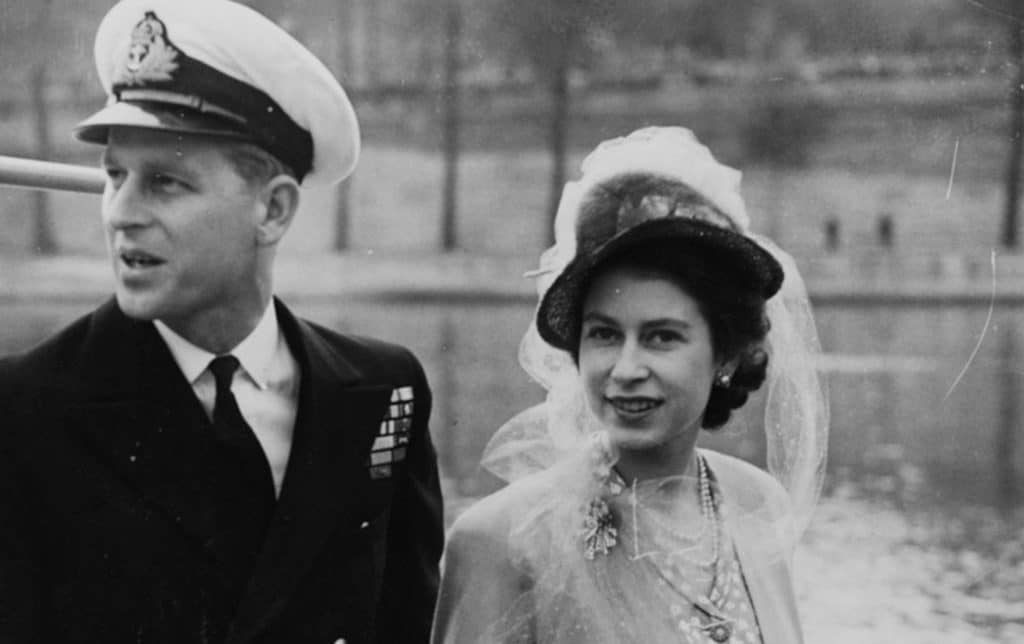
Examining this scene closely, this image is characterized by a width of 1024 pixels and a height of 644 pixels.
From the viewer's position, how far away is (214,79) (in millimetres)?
2373

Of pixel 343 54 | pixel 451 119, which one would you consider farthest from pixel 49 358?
pixel 451 119

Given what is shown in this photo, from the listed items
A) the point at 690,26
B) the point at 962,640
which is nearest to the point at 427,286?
the point at 690,26

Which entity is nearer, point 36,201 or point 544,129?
point 36,201

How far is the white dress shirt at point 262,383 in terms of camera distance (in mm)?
2363

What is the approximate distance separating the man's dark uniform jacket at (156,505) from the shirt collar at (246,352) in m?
0.02

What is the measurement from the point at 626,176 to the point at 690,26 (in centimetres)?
2148

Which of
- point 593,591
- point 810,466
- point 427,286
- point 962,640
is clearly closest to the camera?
point 593,591

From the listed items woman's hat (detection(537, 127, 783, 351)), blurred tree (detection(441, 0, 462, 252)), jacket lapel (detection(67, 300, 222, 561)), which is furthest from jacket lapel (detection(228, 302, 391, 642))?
blurred tree (detection(441, 0, 462, 252))

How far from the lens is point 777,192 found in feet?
78.8

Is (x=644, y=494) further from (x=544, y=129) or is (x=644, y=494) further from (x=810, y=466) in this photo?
(x=544, y=129)

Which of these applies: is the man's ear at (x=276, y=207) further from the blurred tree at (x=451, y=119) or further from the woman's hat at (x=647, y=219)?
the blurred tree at (x=451, y=119)

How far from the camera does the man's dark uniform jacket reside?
7.36 feet

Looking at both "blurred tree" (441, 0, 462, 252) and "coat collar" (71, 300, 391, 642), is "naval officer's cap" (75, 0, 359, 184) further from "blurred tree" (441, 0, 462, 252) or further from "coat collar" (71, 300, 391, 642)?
"blurred tree" (441, 0, 462, 252)

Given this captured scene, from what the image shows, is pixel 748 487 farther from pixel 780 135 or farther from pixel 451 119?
pixel 780 135
